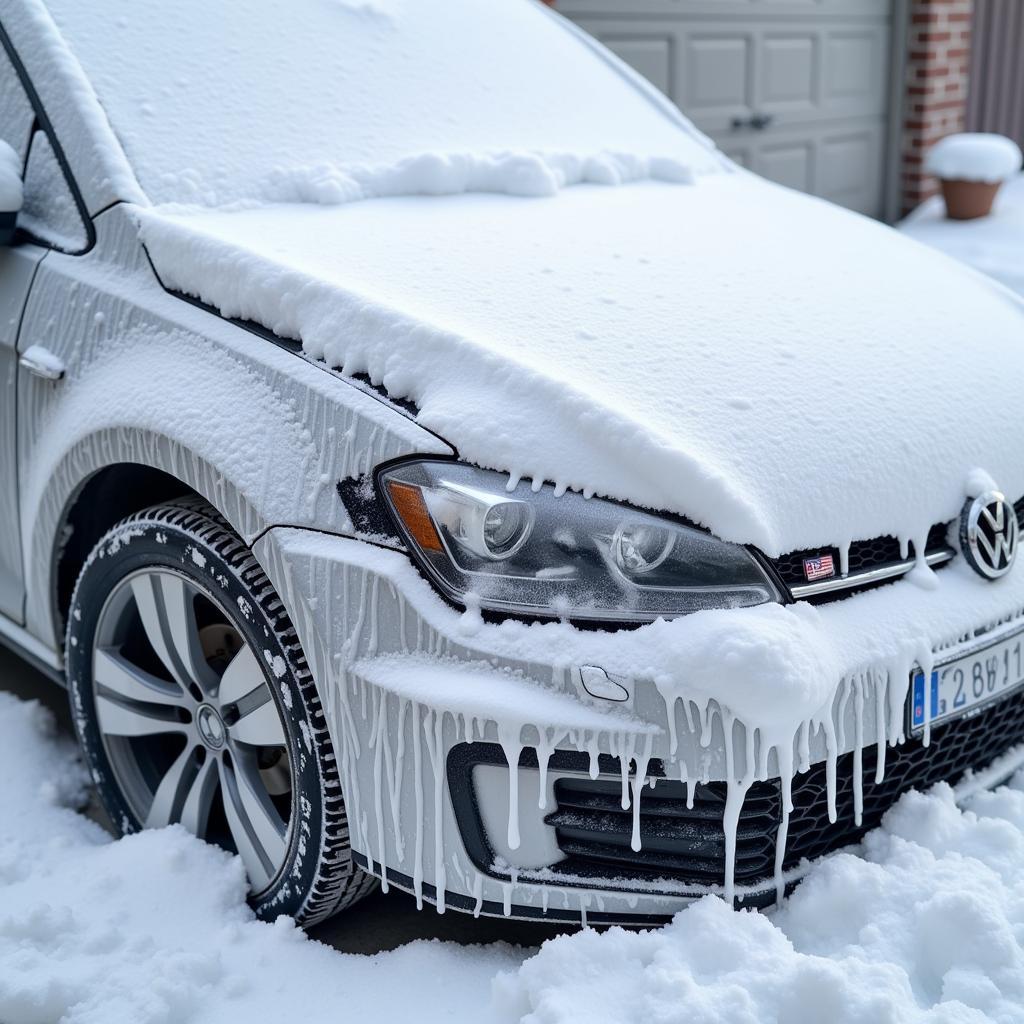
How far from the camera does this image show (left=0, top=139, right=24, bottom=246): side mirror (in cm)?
229

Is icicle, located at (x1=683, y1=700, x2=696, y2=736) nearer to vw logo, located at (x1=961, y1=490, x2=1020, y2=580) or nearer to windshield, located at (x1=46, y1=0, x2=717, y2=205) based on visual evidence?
vw logo, located at (x1=961, y1=490, x2=1020, y2=580)

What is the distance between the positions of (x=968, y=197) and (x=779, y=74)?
1492 mm

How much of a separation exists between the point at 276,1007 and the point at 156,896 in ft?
1.06

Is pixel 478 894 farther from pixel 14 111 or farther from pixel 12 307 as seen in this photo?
pixel 14 111

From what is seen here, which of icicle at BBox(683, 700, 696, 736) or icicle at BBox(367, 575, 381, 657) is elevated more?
icicle at BBox(367, 575, 381, 657)

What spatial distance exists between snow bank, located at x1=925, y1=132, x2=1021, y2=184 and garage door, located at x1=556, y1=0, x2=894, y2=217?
489 millimetres

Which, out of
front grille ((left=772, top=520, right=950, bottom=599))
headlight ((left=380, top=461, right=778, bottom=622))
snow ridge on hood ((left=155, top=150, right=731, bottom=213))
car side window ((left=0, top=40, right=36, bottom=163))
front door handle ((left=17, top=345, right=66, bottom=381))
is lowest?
front grille ((left=772, top=520, right=950, bottom=599))

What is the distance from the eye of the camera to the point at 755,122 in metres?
7.21

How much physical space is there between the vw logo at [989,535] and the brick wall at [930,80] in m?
6.96

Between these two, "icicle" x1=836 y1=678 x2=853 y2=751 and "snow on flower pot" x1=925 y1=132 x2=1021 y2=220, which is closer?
"icicle" x1=836 y1=678 x2=853 y2=751

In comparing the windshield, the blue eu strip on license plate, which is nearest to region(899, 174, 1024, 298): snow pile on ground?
the windshield

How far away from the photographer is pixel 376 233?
2.28 m

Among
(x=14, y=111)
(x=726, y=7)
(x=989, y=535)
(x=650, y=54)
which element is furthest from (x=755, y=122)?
(x=989, y=535)

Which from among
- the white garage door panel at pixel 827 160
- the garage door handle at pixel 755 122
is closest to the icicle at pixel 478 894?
the white garage door panel at pixel 827 160
